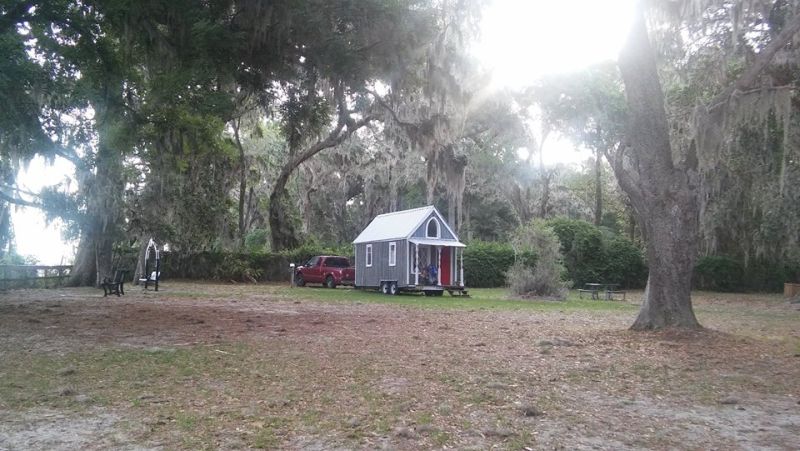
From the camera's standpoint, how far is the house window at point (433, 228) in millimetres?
22953

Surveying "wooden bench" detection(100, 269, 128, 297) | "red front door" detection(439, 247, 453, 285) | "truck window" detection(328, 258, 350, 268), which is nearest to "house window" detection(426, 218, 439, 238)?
"red front door" detection(439, 247, 453, 285)

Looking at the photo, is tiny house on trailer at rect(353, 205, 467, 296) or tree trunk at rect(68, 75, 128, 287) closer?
tree trunk at rect(68, 75, 128, 287)

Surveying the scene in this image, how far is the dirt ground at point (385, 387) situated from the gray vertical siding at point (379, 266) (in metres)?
11.6

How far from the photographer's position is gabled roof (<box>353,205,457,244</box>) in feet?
73.8

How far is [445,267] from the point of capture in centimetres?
2381

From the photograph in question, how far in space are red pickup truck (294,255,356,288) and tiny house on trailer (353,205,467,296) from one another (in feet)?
5.23

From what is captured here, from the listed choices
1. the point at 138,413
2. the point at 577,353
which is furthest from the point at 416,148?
the point at 138,413

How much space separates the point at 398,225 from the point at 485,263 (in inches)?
307

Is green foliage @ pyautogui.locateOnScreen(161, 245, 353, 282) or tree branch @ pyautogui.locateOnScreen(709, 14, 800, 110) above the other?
tree branch @ pyautogui.locateOnScreen(709, 14, 800, 110)

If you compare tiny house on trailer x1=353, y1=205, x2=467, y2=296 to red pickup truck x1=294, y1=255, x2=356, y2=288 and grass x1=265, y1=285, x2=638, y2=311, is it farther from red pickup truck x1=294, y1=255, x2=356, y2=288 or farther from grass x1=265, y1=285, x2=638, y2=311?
red pickup truck x1=294, y1=255, x2=356, y2=288

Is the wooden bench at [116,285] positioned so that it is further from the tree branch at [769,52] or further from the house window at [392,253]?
the tree branch at [769,52]

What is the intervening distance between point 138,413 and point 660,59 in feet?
43.6

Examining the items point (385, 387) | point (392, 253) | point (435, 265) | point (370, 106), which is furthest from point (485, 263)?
point (385, 387)

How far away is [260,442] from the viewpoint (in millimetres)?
4109
